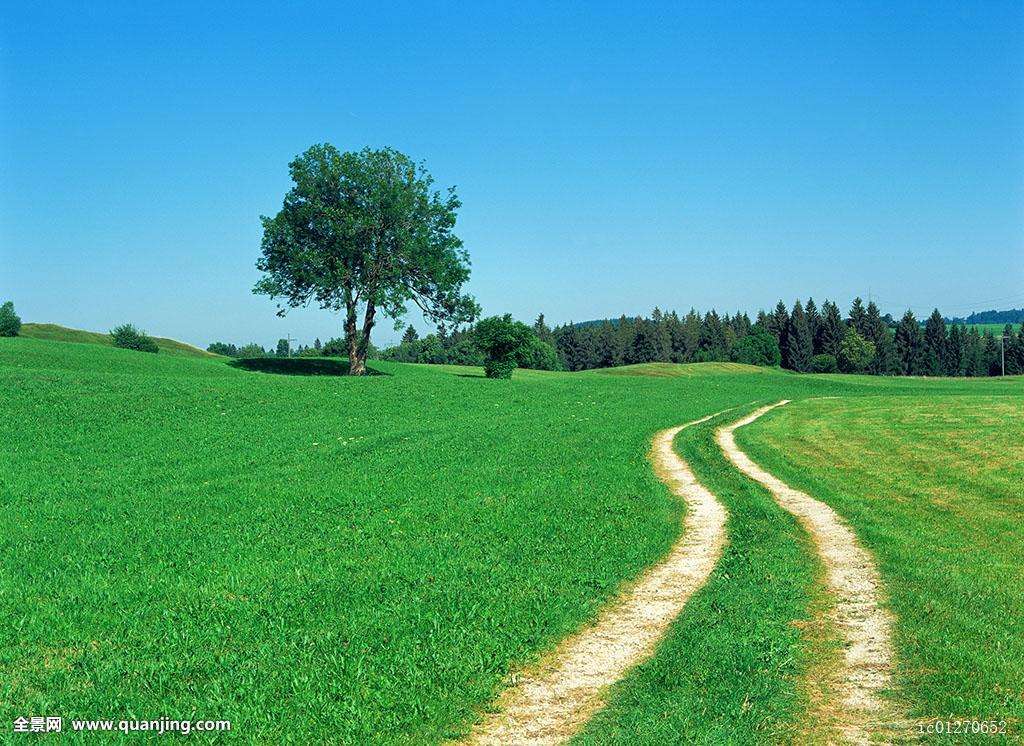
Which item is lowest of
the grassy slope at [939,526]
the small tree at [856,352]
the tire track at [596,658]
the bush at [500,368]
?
the tire track at [596,658]

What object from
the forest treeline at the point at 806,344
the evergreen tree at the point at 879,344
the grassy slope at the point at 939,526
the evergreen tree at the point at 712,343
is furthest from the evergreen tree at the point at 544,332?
the grassy slope at the point at 939,526

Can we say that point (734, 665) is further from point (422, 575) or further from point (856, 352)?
point (856, 352)

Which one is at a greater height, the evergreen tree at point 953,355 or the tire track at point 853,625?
the evergreen tree at point 953,355

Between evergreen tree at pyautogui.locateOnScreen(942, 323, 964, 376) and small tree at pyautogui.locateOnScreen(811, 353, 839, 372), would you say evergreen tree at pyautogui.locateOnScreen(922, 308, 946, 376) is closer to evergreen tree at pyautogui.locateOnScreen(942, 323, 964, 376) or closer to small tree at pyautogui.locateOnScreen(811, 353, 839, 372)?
evergreen tree at pyautogui.locateOnScreen(942, 323, 964, 376)

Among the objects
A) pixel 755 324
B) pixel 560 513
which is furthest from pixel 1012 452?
pixel 755 324

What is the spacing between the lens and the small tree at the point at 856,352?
152 metres

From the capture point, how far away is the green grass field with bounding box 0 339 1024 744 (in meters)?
7.32

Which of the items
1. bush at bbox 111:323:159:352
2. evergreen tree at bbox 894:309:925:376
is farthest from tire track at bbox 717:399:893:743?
evergreen tree at bbox 894:309:925:376

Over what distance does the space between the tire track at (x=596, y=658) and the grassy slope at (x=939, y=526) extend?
104 inches

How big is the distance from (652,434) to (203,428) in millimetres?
17290

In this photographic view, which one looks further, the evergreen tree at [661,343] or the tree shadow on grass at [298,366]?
the evergreen tree at [661,343]

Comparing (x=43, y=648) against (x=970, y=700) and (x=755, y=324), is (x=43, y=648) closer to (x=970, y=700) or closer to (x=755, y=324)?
(x=970, y=700)

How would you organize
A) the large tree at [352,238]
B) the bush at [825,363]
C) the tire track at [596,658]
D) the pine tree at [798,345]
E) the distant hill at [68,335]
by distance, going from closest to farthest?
the tire track at [596,658] < the large tree at [352,238] < the distant hill at [68,335] < the bush at [825,363] < the pine tree at [798,345]

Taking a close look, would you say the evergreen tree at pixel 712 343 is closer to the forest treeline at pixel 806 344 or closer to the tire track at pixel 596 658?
the forest treeline at pixel 806 344
